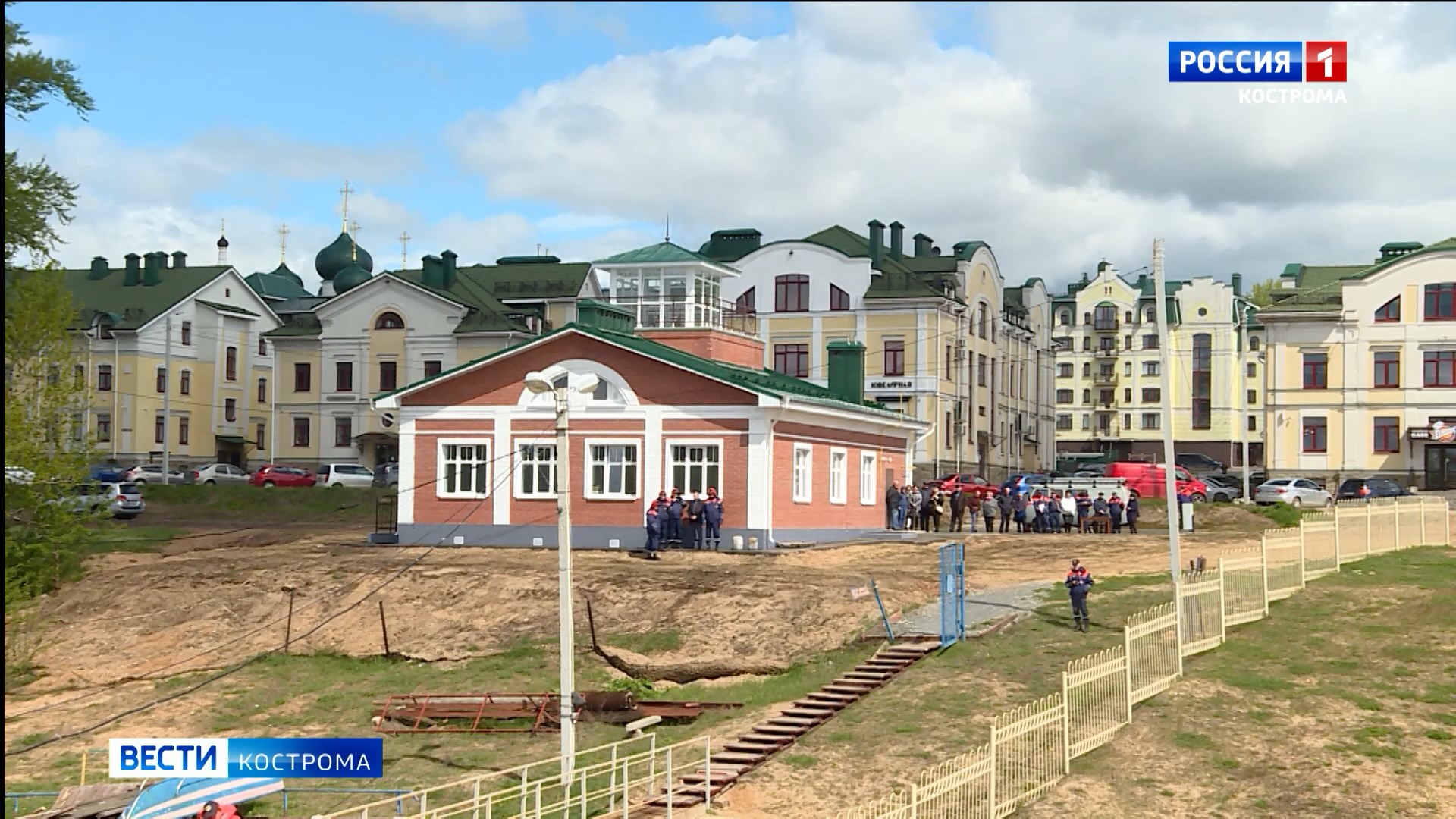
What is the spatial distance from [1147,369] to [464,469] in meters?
71.9

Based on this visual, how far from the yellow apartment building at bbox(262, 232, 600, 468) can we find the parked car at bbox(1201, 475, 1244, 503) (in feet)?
99.6

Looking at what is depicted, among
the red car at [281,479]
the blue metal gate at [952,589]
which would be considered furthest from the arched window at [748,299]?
the blue metal gate at [952,589]

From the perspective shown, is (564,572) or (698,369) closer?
(564,572)

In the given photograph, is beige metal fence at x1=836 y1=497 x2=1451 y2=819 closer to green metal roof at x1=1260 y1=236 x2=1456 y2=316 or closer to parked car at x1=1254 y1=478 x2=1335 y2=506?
parked car at x1=1254 y1=478 x2=1335 y2=506

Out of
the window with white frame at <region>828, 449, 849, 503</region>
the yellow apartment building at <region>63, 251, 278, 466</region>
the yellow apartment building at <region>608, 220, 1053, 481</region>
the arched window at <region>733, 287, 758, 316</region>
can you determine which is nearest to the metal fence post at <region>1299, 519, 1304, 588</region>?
the window with white frame at <region>828, 449, 849, 503</region>

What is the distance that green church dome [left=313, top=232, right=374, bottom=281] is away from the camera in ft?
283

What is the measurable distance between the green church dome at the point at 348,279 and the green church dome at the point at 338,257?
16.9ft

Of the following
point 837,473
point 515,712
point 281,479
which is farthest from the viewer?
point 281,479

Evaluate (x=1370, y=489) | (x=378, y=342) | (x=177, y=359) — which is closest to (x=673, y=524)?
(x=1370, y=489)

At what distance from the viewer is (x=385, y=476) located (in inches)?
2638

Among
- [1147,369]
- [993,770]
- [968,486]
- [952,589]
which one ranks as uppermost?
[1147,369]

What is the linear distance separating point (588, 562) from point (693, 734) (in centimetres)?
1249

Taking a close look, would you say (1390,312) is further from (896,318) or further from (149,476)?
(149,476)

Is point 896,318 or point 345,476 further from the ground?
point 896,318
